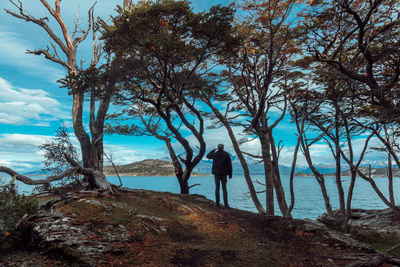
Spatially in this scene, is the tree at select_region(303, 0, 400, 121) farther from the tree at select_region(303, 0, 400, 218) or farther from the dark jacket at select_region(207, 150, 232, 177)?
the dark jacket at select_region(207, 150, 232, 177)

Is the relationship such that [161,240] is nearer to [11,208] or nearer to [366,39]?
[11,208]

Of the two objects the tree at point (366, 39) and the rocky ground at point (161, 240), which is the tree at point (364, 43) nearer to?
the tree at point (366, 39)

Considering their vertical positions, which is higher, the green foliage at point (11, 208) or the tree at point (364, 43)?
the tree at point (364, 43)

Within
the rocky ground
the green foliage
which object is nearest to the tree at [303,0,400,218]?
the rocky ground

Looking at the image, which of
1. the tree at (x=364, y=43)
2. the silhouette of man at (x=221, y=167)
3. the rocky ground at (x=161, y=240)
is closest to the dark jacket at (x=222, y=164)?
the silhouette of man at (x=221, y=167)

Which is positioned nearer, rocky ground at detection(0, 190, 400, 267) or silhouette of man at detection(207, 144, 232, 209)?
rocky ground at detection(0, 190, 400, 267)

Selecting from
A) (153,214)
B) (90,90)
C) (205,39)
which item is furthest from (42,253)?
(205,39)

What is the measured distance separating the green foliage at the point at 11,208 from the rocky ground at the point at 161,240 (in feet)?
0.87

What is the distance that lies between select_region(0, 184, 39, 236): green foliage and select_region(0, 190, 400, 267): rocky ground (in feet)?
0.87

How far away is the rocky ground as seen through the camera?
4992 mm

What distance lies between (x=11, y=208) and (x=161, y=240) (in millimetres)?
3249

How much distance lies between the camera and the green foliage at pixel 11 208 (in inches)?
199

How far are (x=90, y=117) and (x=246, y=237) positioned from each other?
34.0ft

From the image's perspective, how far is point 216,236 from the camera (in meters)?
7.00
